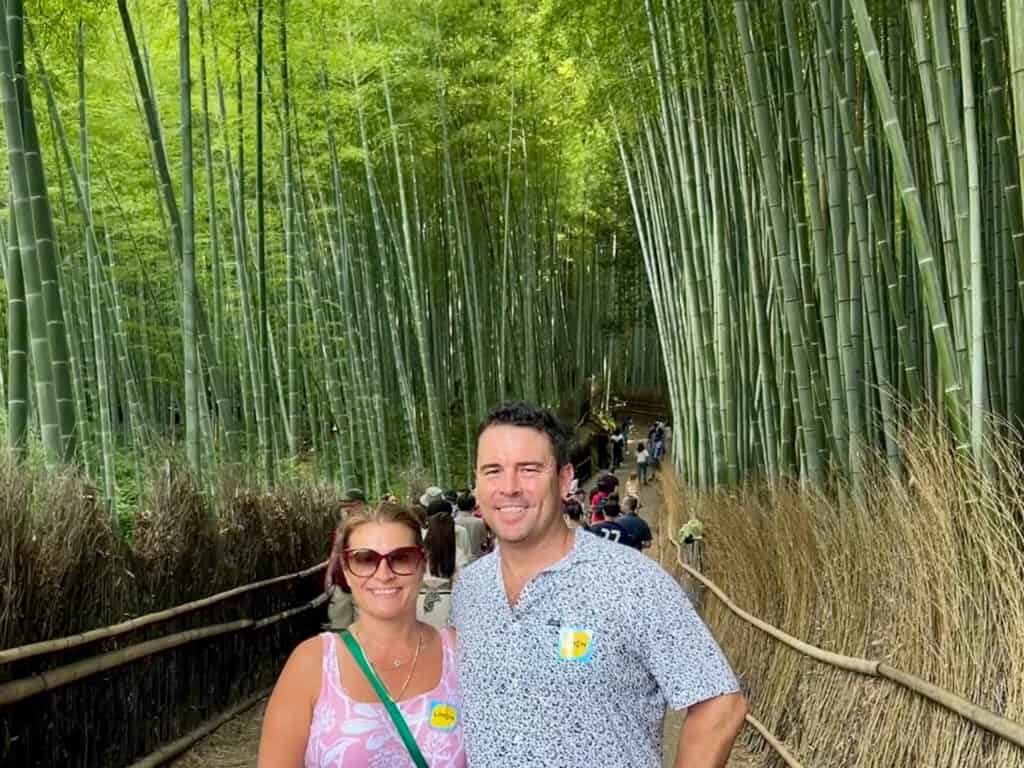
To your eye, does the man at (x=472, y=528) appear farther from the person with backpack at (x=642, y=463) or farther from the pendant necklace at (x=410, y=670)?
the person with backpack at (x=642, y=463)

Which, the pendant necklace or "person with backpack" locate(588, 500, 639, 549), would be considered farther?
"person with backpack" locate(588, 500, 639, 549)

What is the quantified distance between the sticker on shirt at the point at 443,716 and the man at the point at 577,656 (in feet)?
0.36

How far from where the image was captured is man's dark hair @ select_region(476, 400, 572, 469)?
156cm

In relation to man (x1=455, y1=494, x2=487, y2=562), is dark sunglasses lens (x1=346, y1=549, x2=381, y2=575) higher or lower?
higher

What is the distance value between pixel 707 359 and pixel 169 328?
9230 millimetres

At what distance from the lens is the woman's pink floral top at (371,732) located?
162 centimetres

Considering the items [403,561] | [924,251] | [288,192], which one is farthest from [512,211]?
[403,561]

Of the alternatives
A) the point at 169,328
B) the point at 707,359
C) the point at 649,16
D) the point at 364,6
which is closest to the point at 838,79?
the point at 649,16

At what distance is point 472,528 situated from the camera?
18.6 ft

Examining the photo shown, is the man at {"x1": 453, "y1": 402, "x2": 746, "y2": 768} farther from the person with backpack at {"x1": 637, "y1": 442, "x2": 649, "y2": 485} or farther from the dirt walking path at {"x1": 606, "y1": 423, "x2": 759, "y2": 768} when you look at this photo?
the person with backpack at {"x1": 637, "y1": 442, "x2": 649, "y2": 485}

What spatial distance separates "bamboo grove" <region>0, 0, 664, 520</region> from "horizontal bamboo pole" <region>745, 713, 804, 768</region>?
7.70 feet

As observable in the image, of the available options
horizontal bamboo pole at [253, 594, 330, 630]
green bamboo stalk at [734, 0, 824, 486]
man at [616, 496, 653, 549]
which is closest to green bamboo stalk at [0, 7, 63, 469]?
horizontal bamboo pole at [253, 594, 330, 630]

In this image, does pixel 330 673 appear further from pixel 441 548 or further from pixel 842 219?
pixel 441 548

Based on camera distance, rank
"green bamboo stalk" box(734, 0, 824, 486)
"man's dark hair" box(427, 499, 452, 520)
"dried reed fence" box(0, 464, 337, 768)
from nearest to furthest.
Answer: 1. "dried reed fence" box(0, 464, 337, 768)
2. "green bamboo stalk" box(734, 0, 824, 486)
3. "man's dark hair" box(427, 499, 452, 520)
